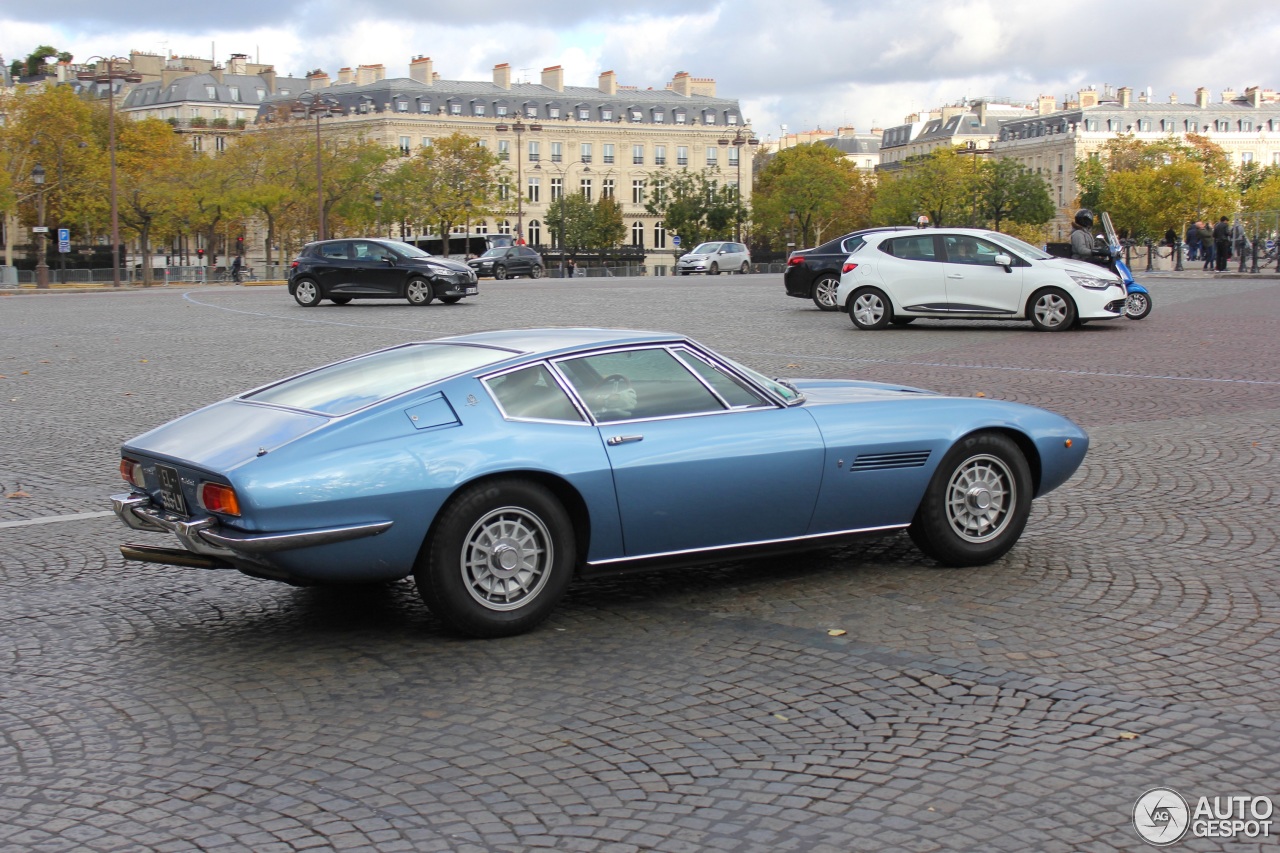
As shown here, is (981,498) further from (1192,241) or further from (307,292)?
(1192,241)

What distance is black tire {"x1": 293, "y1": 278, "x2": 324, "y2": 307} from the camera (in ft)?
106

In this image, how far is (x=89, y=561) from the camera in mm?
7047

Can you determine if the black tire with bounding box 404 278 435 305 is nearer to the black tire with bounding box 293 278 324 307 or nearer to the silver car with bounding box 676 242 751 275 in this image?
the black tire with bounding box 293 278 324 307

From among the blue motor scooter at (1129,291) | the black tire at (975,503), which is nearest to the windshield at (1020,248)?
the blue motor scooter at (1129,291)

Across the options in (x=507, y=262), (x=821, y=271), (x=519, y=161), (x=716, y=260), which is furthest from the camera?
(x=519, y=161)

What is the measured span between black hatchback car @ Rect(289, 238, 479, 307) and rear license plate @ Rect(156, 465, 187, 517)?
26921mm

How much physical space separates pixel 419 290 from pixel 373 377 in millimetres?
26818

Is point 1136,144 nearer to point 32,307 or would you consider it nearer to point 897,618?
point 32,307

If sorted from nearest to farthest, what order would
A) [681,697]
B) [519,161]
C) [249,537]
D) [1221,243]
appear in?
[681,697] → [249,537] → [1221,243] → [519,161]

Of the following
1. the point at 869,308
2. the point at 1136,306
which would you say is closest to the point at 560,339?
the point at 869,308

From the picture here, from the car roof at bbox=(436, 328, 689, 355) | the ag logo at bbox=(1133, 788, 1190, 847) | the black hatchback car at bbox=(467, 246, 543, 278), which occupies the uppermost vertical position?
the black hatchback car at bbox=(467, 246, 543, 278)

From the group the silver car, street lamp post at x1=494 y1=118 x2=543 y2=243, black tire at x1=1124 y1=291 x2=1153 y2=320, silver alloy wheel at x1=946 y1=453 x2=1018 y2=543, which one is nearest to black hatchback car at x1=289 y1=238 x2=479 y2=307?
black tire at x1=1124 y1=291 x2=1153 y2=320

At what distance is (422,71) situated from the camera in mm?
134000

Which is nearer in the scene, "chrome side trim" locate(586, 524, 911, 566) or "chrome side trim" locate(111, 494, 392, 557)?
"chrome side trim" locate(111, 494, 392, 557)
